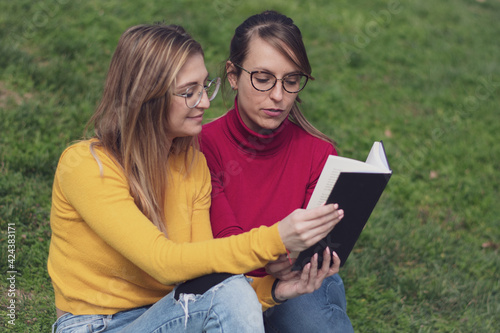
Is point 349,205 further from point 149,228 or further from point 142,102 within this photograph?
point 142,102

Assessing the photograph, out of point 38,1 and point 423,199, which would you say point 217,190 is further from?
point 38,1

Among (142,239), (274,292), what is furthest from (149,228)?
(274,292)

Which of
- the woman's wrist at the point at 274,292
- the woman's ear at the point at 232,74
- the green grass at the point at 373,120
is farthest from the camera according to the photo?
the green grass at the point at 373,120

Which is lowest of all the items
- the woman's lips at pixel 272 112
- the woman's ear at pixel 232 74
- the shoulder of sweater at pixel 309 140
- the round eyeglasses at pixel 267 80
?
the shoulder of sweater at pixel 309 140

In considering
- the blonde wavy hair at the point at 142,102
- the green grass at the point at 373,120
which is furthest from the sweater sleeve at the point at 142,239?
the green grass at the point at 373,120

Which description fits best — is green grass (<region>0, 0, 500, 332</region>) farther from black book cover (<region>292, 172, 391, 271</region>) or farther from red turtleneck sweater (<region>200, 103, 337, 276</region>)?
black book cover (<region>292, 172, 391, 271</region>)

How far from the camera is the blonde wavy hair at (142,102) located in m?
2.03

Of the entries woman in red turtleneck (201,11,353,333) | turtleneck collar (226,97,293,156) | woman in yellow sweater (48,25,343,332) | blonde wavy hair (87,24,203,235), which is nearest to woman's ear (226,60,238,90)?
woman in red turtleneck (201,11,353,333)

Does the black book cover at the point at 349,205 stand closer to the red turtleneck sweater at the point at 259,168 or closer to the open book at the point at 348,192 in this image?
the open book at the point at 348,192

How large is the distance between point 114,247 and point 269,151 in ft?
3.18

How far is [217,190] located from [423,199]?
254 centimetres

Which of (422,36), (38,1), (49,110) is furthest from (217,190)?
(422,36)

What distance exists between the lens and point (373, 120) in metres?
5.26

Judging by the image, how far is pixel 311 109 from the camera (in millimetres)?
5125
